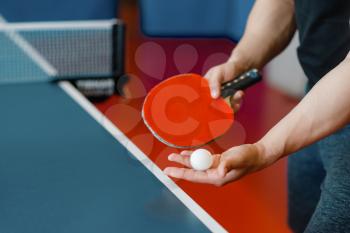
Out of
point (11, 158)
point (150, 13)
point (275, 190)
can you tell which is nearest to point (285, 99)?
point (275, 190)

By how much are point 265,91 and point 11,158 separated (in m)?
2.51

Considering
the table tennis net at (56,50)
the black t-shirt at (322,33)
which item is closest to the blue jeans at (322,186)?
the black t-shirt at (322,33)

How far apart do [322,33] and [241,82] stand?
8.9 inches

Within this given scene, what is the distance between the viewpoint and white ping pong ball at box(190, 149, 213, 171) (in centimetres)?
103

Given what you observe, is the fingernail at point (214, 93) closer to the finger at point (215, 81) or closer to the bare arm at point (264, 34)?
the finger at point (215, 81)

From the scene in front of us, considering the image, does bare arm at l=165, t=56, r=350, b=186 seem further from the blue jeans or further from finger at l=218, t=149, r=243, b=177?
the blue jeans

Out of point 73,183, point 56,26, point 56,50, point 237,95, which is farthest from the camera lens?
point 56,50

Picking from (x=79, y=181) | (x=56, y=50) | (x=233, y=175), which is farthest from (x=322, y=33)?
(x=56, y=50)

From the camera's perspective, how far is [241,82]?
1335 mm

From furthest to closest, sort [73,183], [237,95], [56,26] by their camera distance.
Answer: [56,26] → [237,95] → [73,183]

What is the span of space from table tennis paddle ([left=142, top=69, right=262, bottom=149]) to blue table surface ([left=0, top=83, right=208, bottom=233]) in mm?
129

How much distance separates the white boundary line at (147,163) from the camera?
1137 mm

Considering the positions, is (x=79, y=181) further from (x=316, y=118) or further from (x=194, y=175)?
(x=316, y=118)

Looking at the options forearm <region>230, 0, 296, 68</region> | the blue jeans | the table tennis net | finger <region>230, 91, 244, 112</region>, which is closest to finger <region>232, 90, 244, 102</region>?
finger <region>230, 91, 244, 112</region>
